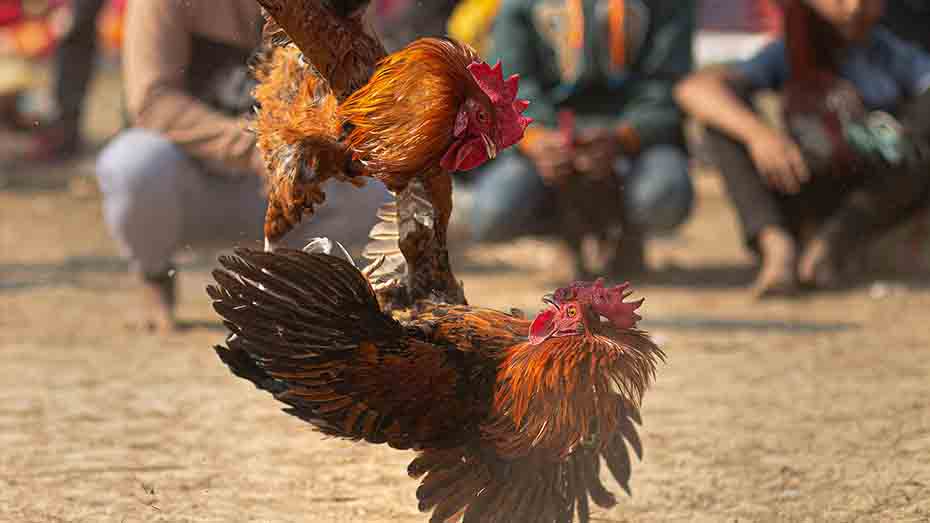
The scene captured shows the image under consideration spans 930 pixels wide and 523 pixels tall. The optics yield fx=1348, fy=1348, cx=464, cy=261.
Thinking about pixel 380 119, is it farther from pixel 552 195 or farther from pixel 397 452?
pixel 552 195

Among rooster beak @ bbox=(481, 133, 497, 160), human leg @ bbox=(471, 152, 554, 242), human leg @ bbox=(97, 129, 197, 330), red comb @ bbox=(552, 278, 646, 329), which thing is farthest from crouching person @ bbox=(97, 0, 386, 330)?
human leg @ bbox=(471, 152, 554, 242)

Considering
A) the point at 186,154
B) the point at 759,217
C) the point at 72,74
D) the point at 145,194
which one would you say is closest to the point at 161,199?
the point at 145,194

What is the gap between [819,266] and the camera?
606 cm

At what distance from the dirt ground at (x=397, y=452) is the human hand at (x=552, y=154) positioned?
49cm

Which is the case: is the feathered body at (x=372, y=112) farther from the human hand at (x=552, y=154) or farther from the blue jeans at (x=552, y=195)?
the blue jeans at (x=552, y=195)

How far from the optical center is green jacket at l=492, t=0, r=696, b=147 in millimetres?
6109

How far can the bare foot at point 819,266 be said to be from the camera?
6055 mm

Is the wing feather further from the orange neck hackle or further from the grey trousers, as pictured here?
the grey trousers

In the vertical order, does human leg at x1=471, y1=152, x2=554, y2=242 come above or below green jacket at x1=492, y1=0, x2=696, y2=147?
below

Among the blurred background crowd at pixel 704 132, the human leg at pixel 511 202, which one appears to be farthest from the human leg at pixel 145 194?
→ the human leg at pixel 511 202

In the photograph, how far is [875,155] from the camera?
6.13m

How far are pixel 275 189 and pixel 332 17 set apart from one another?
0.37m

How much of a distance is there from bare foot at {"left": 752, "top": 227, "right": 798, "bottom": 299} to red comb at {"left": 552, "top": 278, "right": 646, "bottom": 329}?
3.49 metres

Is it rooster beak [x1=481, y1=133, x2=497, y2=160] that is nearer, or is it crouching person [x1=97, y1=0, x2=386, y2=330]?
rooster beak [x1=481, y1=133, x2=497, y2=160]
